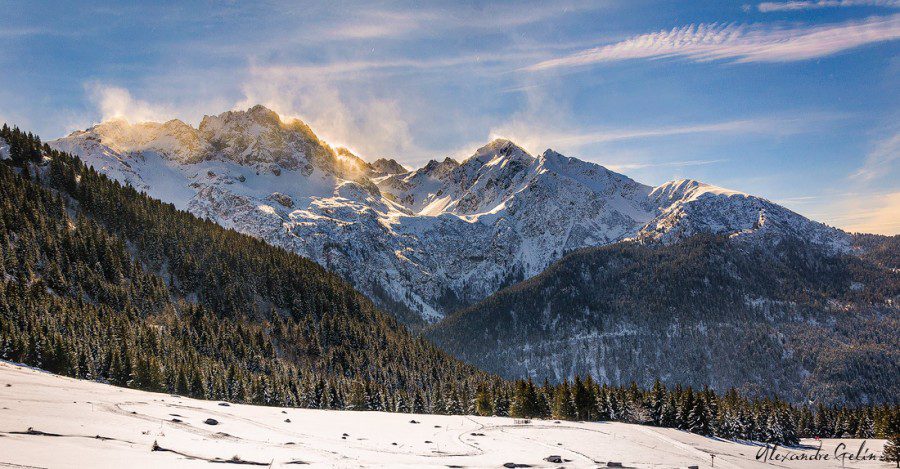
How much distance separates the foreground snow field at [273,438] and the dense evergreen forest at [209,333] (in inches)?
1539

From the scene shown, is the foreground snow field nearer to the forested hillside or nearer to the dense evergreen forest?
the dense evergreen forest

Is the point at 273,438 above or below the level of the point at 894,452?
above

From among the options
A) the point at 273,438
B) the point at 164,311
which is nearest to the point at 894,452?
the point at 273,438

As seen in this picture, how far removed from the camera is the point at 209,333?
14462 centimetres

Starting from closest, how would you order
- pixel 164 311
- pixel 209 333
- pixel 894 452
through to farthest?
pixel 894 452
pixel 209 333
pixel 164 311

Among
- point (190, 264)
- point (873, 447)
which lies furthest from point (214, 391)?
point (873, 447)

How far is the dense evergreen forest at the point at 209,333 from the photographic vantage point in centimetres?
10481

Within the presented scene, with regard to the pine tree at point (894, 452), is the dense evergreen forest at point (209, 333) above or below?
above

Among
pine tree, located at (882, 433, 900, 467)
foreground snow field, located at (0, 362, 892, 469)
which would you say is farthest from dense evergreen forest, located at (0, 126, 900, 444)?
foreground snow field, located at (0, 362, 892, 469)

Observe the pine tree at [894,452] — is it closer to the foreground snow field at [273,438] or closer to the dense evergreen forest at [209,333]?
the foreground snow field at [273,438]

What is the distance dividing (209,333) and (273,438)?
379ft

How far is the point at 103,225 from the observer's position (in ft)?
547

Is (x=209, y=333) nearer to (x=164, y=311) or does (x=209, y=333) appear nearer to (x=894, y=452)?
(x=164, y=311)

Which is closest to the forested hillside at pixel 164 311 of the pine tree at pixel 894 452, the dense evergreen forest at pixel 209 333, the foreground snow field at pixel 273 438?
the dense evergreen forest at pixel 209 333
